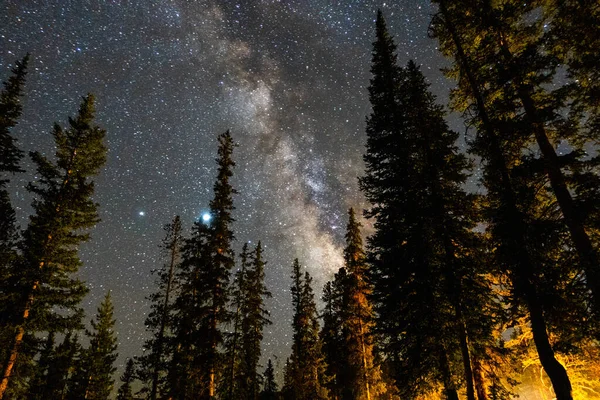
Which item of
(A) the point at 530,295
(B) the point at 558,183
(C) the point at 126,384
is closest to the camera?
(A) the point at 530,295

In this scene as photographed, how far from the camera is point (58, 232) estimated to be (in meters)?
17.4

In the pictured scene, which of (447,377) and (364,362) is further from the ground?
(364,362)

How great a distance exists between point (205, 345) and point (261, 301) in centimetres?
1672

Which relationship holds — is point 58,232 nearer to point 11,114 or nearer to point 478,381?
point 11,114

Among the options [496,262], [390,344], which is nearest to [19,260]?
[390,344]

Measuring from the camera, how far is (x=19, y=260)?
16.6 metres

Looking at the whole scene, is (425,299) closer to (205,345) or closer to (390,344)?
(390,344)

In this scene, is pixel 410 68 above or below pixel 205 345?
above

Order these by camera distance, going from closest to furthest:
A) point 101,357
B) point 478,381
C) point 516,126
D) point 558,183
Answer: point 558,183 < point 516,126 < point 478,381 < point 101,357

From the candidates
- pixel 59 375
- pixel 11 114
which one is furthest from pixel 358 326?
pixel 59 375

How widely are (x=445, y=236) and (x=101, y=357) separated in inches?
1817

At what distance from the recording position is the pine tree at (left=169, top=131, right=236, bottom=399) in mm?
17625

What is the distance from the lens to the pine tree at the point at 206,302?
17.6 metres

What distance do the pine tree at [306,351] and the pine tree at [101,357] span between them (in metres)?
25.4
